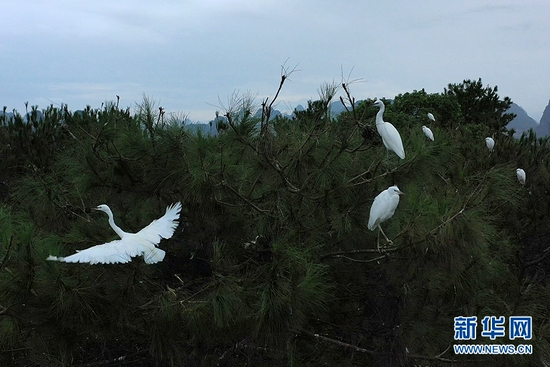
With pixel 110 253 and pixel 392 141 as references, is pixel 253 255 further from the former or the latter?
pixel 392 141

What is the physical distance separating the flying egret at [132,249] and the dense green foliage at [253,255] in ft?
0.42

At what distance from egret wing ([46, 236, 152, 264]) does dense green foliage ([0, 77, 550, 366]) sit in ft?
→ 0.44

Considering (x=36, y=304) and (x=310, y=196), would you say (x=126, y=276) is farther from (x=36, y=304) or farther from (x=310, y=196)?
(x=310, y=196)

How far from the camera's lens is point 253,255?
3102mm

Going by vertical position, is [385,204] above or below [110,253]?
above

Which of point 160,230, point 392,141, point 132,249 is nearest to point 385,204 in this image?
point 392,141

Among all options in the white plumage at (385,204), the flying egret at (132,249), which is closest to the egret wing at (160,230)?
the flying egret at (132,249)

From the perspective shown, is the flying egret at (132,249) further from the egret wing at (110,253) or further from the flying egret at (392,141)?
the flying egret at (392,141)

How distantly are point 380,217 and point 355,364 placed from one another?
3.86 feet

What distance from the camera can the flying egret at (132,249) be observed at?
91.3 inches

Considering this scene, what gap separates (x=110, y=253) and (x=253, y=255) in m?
0.97

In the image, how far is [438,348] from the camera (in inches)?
145

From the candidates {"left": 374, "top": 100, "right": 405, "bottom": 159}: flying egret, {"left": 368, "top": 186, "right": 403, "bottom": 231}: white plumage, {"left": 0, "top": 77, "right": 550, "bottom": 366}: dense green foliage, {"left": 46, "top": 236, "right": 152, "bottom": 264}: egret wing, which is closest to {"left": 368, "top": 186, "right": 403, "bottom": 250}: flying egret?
{"left": 368, "top": 186, "right": 403, "bottom": 231}: white plumage

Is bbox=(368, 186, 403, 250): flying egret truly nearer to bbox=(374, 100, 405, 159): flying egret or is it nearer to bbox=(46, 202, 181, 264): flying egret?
bbox=(374, 100, 405, 159): flying egret
